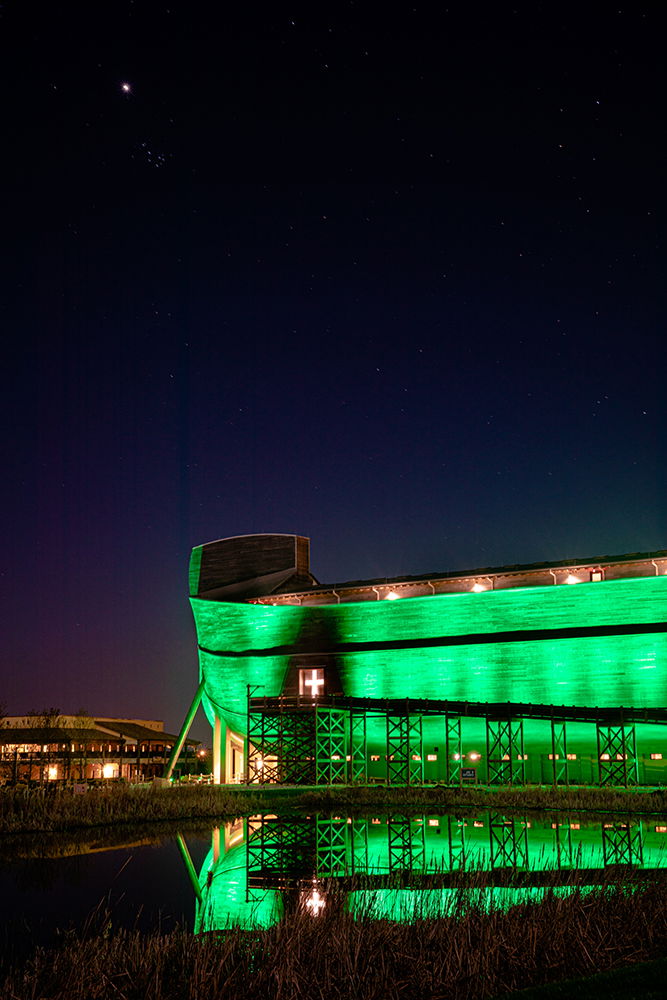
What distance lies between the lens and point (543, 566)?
4647 centimetres

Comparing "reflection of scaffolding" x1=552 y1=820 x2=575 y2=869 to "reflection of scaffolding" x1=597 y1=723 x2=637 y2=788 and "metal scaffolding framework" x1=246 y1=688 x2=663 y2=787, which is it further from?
"reflection of scaffolding" x1=597 y1=723 x2=637 y2=788

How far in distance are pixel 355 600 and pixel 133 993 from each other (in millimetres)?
45580

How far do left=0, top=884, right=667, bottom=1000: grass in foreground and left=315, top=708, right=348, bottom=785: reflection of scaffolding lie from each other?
33.9m

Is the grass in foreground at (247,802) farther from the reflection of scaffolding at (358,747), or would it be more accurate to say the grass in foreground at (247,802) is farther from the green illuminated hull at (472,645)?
the green illuminated hull at (472,645)

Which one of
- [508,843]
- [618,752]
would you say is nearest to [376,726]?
[618,752]

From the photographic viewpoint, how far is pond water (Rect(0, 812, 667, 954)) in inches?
463

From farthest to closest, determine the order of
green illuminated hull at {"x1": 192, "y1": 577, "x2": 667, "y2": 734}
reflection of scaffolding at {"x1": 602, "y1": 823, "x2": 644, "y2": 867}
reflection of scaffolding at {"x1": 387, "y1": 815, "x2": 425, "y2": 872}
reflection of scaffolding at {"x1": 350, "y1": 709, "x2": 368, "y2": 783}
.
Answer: reflection of scaffolding at {"x1": 350, "y1": 709, "x2": 368, "y2": 783} → green illuminated hull at {"x1": 192, "y1": 577, "x2": 667, "y2": 734} → reflection of scaffolding at {"x1": 602, "y1": 823, "x2": 644, "y2": 867} → reflection of scaffolding at {"x1": 387, "y1": 815, "x2": 425, "y2": 872}

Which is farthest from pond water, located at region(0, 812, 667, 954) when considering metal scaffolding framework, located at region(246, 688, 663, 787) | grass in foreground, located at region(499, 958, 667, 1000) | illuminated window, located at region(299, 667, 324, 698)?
illuminated window, located at region(299, 667, 324, 698)

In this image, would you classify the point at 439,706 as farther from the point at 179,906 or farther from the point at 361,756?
the point at 179,906

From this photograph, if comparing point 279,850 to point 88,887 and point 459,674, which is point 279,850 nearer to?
point 88,887

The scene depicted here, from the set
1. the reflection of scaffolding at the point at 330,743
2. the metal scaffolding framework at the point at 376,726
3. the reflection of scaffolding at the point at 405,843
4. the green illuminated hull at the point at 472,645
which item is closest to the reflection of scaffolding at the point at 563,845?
the reflection of scaffolding at the point at 405,843

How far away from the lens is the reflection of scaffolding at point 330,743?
43500 millimetres

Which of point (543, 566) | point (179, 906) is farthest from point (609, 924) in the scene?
point (543, 566)

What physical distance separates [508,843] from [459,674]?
26124 millimetres
